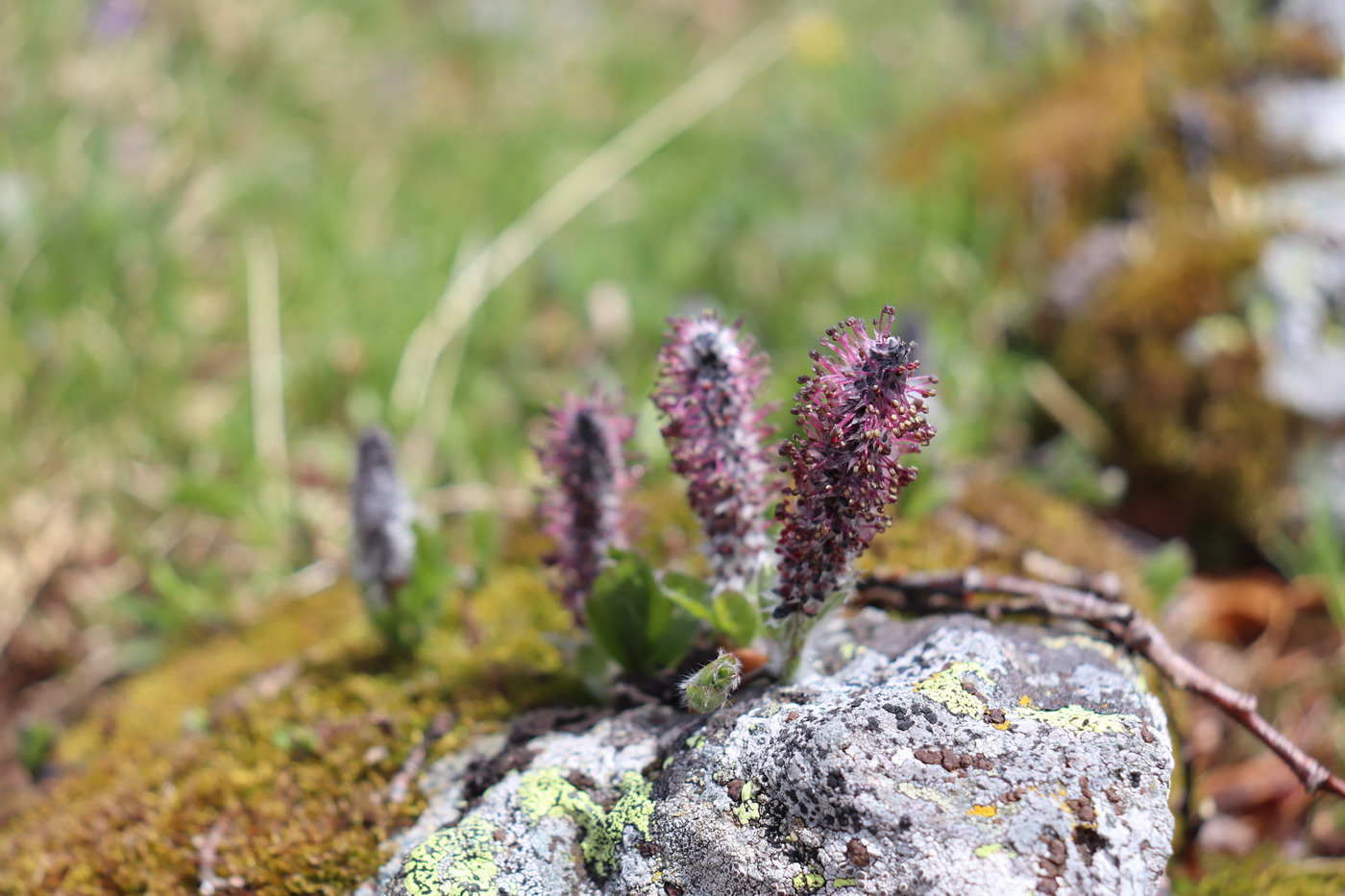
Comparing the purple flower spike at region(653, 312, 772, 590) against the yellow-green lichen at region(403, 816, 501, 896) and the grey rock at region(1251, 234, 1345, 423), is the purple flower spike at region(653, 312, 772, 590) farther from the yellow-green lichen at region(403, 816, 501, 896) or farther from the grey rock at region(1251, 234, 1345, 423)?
the grey rock at region(1251, 234, 1345, 423)

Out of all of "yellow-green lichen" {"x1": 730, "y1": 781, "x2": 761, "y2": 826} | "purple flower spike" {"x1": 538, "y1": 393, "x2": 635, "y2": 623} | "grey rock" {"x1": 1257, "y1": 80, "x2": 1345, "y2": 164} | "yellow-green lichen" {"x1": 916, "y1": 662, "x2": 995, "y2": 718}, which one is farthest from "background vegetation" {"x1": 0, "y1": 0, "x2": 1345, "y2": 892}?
"yellow-green lichen" {"x1": 916, "y1": 662, "x2": 995, "y2": 718}

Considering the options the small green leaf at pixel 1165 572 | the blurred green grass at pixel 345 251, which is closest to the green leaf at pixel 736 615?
the blurred green grass at pixel 345 251

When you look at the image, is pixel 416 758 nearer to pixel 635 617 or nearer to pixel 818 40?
pixel 635 617

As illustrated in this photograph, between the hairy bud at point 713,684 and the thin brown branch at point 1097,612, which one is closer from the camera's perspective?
the hairy bud at point 713,684

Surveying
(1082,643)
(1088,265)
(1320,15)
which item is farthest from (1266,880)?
(1320,15)

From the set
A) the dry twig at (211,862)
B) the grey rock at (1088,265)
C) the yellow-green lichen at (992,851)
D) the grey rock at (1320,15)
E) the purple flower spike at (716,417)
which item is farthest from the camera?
the grey rock at (1320,15)

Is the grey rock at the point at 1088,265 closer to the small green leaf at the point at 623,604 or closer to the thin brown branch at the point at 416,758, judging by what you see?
the small green leaf at the point at 623,604
